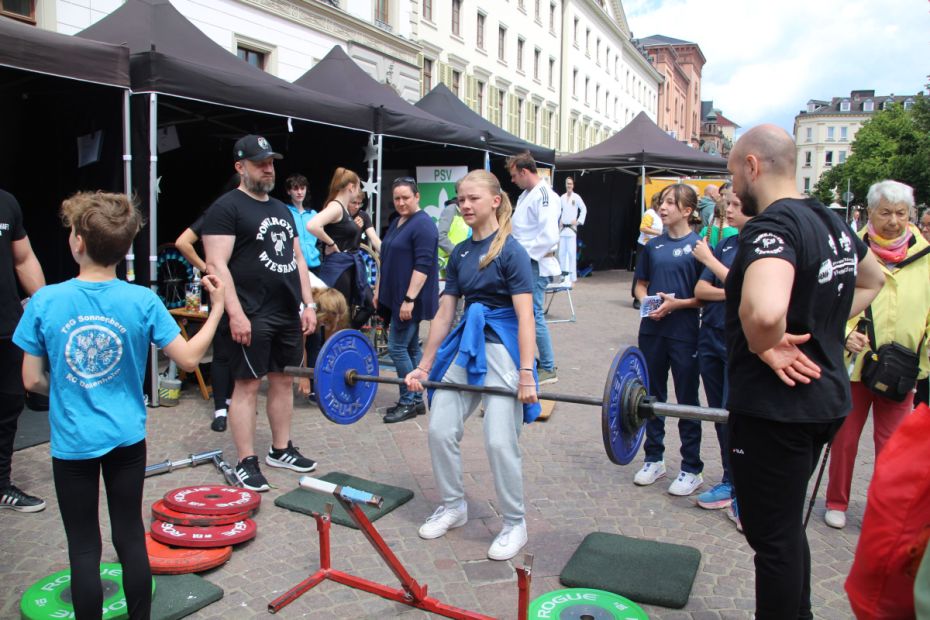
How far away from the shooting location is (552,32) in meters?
39.9

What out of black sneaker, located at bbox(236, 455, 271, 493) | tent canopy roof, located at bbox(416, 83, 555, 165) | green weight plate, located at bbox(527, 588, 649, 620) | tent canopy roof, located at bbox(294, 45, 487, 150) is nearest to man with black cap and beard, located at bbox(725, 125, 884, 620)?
green weight plate, located at bbox(527, 588, 649, 620)

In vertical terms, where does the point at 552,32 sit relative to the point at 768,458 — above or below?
above

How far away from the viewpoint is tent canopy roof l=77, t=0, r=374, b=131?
571cm

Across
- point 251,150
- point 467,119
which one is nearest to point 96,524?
point 251,150

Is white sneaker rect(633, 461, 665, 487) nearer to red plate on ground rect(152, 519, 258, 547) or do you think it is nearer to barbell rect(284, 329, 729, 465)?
barbell rect(284, 329, 729, 465)

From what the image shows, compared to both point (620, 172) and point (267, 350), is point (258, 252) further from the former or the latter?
point (620, 172)

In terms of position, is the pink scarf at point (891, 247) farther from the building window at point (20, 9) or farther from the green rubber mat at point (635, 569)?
the building window at point (20, 9)

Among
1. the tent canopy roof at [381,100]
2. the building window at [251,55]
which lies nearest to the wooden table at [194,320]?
the tent canopy roof at [381,100]

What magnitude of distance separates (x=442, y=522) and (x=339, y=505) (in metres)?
0.72

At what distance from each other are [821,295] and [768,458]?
551 mm

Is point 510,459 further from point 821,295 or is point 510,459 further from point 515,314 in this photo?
point 821,295

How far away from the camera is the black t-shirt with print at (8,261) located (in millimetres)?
3814

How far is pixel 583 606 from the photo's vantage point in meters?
3.06

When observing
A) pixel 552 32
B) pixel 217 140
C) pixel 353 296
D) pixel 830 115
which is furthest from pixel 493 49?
pixel 830 115
